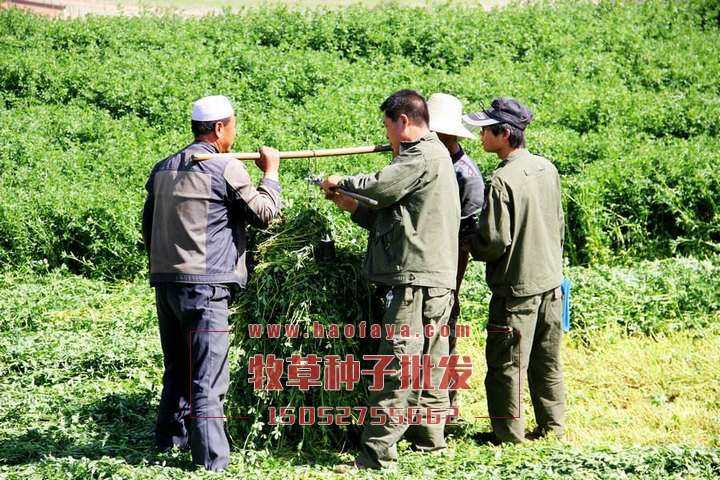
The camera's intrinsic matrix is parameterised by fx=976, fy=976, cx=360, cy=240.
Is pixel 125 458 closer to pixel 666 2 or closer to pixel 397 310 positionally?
pixel 397 310

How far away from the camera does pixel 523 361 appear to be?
6086 mm

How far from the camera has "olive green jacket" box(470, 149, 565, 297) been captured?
237 inches

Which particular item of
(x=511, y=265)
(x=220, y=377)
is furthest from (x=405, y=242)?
(x=220, y=377)

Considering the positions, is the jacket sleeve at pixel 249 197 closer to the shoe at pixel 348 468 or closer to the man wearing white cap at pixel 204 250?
the man wearing white cap at pixel 204 250

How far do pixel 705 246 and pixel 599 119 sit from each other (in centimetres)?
325

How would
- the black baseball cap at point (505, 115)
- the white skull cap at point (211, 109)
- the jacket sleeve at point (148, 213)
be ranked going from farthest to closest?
the black baseball cap at point (505, 115) → the jacket sleeve at point (148, 213) → the white skull cap at point (211, 109)

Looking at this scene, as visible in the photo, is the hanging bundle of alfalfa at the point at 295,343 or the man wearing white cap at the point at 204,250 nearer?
the man wearing white cap at the point at 204,250

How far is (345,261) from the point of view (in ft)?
20.0

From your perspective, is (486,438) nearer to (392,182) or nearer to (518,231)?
(518,231)

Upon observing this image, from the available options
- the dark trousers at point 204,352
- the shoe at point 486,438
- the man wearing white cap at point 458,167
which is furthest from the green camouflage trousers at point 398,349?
the dark trousers at point 204,352

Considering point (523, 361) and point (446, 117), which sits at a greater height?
point (446, 117)

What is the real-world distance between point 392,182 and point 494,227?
0.78 m

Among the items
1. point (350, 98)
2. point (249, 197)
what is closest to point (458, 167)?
point (249, 197)

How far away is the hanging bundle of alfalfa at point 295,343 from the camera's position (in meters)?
5.89
